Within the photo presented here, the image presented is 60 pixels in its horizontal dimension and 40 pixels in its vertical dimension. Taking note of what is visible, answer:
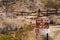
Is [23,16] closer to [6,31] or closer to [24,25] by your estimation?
[24,25]

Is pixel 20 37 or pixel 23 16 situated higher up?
pixel 23 16

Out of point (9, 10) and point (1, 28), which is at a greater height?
point (9, 10)

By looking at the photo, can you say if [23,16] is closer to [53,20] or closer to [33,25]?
[33,25]

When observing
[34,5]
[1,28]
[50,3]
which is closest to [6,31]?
[1,28]

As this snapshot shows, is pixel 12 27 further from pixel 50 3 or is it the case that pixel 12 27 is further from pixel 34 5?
pixel 50 3

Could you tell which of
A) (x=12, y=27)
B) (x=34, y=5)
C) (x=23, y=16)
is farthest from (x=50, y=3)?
(x=12, y=27)

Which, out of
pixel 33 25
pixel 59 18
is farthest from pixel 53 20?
pixel 33 25

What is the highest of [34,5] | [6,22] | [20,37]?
[34,5]
